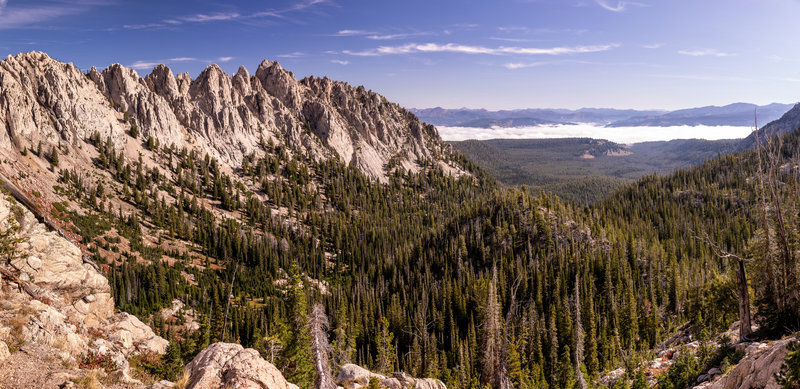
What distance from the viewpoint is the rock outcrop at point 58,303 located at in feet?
64.7

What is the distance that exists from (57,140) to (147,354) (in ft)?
544

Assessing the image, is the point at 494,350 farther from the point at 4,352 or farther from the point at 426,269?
the point at 426,269

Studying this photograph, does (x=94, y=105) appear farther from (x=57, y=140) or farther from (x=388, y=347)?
(x=388, y=347)

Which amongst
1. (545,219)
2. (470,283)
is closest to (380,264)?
(470,283)

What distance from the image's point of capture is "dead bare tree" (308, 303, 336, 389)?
2539 centimetres

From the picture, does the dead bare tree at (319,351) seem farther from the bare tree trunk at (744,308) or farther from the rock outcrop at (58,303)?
the bare tree trunk at (744,308)

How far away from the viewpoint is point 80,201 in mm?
126375

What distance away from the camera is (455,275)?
125250 mm

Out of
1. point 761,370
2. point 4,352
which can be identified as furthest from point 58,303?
point 761,370

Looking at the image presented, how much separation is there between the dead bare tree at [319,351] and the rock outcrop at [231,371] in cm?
732

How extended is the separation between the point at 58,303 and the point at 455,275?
359ft

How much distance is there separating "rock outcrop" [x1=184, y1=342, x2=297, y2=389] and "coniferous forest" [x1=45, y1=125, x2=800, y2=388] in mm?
10115

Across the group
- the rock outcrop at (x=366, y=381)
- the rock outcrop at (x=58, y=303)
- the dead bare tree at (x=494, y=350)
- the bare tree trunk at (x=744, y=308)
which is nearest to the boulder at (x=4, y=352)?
the rock outcrop at (x=58, y=303)

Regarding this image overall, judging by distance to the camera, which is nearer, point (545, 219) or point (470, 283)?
point (470, 283)
